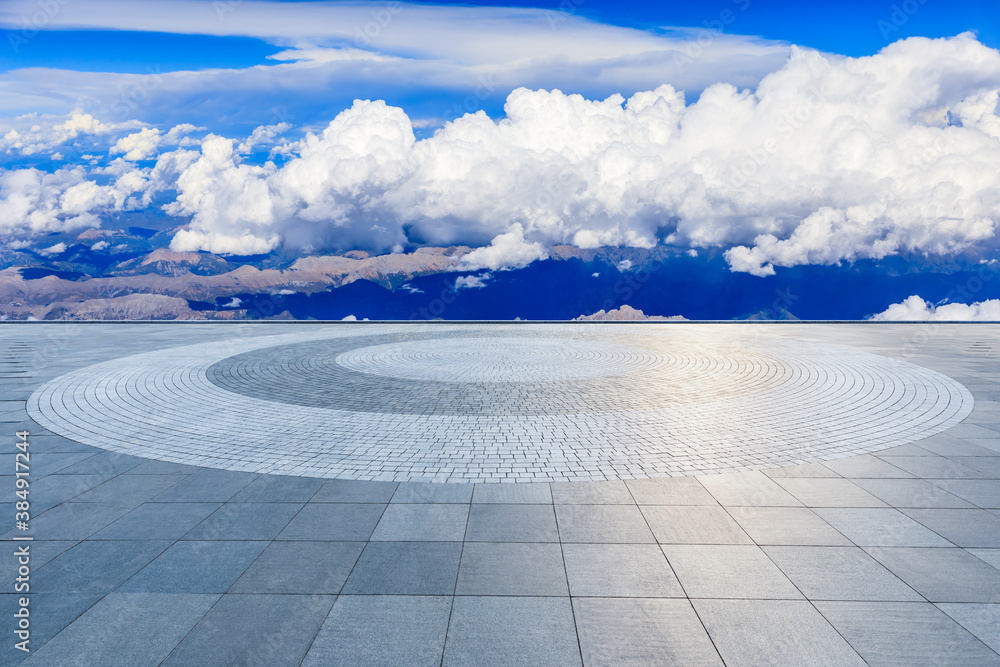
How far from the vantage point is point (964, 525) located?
19.9ft

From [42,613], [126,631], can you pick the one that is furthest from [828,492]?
[42,613]

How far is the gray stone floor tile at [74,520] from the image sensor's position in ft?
19.3

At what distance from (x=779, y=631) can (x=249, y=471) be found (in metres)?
6.34

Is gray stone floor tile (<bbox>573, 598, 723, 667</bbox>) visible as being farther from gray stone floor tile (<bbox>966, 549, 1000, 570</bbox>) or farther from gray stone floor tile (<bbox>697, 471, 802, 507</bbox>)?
gray stone floor tile (<bbox>966, 549, 1000, 570</bbox>)

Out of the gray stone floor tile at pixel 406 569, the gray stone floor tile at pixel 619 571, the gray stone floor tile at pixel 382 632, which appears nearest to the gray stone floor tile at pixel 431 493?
the gray stone floor tile at pixel 406 569

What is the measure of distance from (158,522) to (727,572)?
5.77 m

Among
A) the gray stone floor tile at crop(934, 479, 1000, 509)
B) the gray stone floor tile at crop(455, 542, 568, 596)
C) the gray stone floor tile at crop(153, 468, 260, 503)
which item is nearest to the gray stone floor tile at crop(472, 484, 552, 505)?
the gray stone floor tile at crop(455, 542, 568, 596)

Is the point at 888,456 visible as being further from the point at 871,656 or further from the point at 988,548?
the point at 871,656

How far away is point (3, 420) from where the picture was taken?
10.1m

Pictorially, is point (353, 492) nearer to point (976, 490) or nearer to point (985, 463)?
point (976, 490)

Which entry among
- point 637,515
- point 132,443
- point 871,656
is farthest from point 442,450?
point 871,656

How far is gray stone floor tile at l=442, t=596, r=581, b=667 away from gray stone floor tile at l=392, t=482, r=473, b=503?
1.94m

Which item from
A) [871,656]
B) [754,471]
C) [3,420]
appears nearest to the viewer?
[871,656]

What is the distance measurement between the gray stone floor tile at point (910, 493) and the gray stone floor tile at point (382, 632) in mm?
5400
